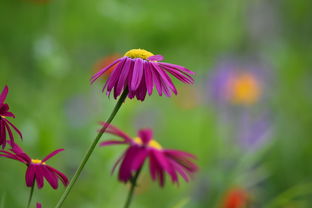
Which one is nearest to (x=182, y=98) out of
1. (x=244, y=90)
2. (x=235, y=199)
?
(x=244, y=90)

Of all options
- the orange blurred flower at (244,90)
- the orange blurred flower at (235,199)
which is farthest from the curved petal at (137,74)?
the orange blurred flower at (244,90)

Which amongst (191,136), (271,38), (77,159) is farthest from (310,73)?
(77,159)

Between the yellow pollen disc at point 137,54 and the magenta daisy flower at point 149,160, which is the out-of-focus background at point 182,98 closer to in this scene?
the magenta daisy flower at point 149,160

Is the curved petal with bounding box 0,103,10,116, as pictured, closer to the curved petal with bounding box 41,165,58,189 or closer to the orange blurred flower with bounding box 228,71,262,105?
the curved petal with bounding box 41,165,58,189

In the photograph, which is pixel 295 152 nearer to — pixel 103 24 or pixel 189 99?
pixel 189 99

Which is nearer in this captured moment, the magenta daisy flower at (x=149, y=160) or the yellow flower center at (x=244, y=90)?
the magenta daisy flower at (x=149, y=160)

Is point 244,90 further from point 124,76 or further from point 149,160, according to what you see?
point 124,76

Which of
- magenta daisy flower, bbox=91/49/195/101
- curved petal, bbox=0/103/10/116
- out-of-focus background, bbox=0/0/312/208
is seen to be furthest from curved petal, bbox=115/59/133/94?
out-of-focus background, bbox=0/0/312/208

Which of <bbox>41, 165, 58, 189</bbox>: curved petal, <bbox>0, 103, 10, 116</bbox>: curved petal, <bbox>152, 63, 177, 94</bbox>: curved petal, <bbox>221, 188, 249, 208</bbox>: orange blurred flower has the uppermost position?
<bbox>221, 188, 249, 208</bbox>: orange blurred flower
